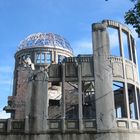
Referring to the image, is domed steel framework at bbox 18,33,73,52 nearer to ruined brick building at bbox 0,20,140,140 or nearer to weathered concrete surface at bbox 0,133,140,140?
ruined brick building at bbox 0,20,140,140

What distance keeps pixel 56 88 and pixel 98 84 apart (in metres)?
8.89

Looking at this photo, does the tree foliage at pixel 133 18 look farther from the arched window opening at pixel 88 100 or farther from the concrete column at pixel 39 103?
the arched window opening at pixel 88 100

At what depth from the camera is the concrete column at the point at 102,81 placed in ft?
72.8

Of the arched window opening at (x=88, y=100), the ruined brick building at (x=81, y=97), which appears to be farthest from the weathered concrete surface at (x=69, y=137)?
the arched window opening at (x=88, y=100)

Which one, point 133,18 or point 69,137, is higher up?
point 133,18

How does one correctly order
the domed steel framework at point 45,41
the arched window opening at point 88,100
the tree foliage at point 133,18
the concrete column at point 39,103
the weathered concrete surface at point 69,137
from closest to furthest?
the tree foliage at point 133,18, the weathered concrete surface at point 69,137, the concrete column at point 39,103, the arched window opening at point 88,100, the domed steel framework at point 45,41

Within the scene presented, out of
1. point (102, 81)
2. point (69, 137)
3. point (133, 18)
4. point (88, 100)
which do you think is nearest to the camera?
point (133, 18)

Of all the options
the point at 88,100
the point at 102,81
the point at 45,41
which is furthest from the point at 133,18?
the point at 45,41

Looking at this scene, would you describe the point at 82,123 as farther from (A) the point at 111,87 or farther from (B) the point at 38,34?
(B) the point at 38,34

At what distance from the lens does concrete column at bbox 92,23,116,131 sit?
72.8 ft

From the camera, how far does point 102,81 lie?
23.1 meters

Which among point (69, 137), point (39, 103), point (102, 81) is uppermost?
point (102, 81)

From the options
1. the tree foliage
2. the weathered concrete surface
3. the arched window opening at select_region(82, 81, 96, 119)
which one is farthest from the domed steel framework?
the tree foliage

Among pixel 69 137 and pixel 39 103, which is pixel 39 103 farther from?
pixel 69 137
